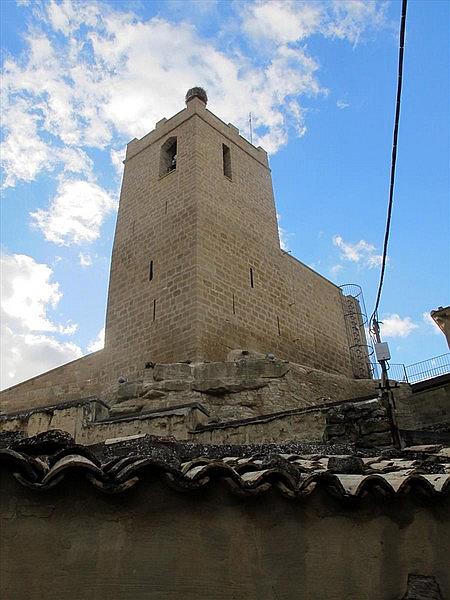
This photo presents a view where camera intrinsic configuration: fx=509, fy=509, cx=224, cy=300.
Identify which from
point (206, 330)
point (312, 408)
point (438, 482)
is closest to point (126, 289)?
point (206, 330)

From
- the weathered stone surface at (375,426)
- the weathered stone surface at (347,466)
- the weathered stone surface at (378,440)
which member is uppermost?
the weathered stone surface at (375,426)

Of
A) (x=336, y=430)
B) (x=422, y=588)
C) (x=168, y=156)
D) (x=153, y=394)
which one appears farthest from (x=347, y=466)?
(x=168, y=156)

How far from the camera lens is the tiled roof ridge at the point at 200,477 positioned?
242 cm

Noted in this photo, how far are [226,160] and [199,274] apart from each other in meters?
5.39

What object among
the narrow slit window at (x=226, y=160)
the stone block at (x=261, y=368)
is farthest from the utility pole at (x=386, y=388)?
the narrow slit window at (x=226, y=160)

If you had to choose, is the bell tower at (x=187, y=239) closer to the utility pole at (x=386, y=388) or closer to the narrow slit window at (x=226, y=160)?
the narrow slit window at (x=226, y=160)

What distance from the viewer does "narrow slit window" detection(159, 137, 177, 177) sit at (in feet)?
52.2

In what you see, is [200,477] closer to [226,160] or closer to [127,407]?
[127,407]

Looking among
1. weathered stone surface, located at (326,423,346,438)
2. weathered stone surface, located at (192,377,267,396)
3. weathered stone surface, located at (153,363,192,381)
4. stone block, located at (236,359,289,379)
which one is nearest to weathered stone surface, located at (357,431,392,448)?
weathered stone surface, located at (326,423,346,438)

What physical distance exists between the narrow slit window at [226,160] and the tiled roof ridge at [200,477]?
13341 millimetres

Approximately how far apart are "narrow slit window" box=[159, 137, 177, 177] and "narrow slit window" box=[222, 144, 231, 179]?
1.55 m

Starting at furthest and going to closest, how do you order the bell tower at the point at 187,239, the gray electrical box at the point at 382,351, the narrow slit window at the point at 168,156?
the narrow slit window at the point at 168,156 < the bell tower at the point at 187,239 < the gray electrical box at the point at 382,351

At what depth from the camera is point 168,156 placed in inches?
647

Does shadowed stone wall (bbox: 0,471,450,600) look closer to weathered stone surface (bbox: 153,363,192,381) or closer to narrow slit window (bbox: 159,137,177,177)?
weathered stone surface (bbox: 153,363,192,381)
